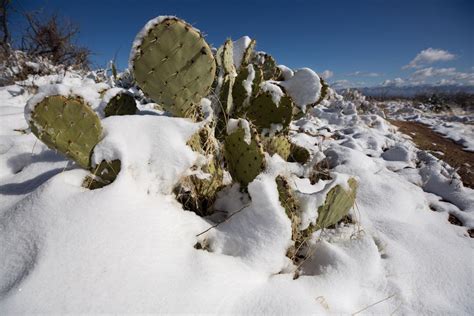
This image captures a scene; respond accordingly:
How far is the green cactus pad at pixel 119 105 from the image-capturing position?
1.37 m

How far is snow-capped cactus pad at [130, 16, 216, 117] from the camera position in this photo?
108cm

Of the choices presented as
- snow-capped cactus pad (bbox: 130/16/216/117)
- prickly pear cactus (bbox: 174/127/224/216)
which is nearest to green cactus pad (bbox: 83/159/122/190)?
prickly pear cactus (bbox: 174/127/224/216)

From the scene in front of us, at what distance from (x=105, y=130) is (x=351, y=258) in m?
1.05

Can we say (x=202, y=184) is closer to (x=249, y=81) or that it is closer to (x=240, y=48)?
(x=249, y=81)

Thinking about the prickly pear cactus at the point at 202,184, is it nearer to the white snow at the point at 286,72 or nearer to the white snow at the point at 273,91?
the white snow at the point at 273,91

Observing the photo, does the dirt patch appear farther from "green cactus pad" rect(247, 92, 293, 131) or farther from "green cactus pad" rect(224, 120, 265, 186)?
"green cactus pad" rect(224, 120, 265, 186)

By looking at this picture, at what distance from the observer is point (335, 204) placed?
112 centimetres

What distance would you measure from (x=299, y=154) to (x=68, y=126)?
128cm

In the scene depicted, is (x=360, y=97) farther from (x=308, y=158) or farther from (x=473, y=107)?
(x=473, y=107)

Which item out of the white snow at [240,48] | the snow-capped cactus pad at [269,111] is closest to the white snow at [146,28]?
the snow-capped cactus pad at [269,111]

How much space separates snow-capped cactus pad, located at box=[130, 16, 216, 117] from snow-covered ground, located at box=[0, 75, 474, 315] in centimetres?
12

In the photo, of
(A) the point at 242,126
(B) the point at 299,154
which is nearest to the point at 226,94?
(A) the point at 242,126

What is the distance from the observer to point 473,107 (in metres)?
14.2

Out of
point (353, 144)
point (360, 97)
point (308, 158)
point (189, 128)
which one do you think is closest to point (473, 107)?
point (360, 97)
